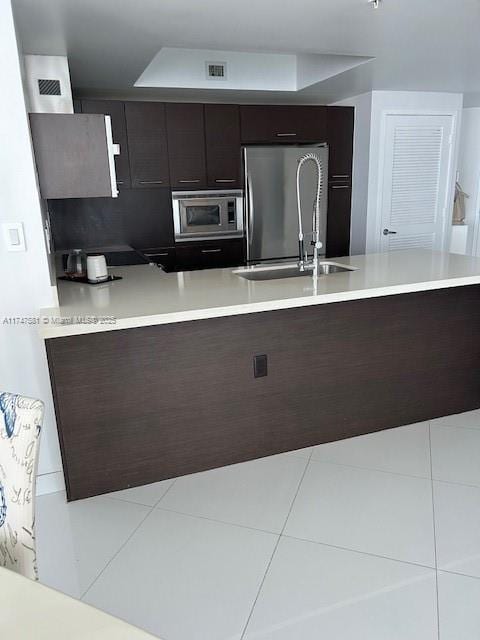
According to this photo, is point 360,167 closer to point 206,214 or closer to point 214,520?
point 206,214

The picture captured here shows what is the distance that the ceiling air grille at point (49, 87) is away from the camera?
2484 mm

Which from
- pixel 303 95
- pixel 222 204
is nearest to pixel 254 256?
pixel 222 204

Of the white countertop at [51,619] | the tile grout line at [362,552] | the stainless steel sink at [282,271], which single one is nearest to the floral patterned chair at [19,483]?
the white countertop at [51,619]

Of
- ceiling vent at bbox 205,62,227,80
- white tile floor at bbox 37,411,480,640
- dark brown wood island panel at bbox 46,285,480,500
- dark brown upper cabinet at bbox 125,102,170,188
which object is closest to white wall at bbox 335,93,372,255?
ceiling vent at bbox 205,62,227,80

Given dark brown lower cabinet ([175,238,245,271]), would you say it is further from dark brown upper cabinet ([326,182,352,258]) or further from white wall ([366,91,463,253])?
white wall ([366,91,463,253])

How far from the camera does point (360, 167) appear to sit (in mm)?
4691

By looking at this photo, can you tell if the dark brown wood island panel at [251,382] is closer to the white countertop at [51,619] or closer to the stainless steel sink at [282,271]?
the stainless steel sink at [282,271]

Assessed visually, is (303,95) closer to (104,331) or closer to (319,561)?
(104,331)

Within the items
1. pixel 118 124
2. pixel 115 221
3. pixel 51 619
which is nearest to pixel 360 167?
pixel 118 124

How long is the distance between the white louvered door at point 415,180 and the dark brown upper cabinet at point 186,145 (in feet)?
5.88

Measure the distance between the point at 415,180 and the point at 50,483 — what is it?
4.29 meters

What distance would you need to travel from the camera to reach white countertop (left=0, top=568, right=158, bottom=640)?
0.69 metres

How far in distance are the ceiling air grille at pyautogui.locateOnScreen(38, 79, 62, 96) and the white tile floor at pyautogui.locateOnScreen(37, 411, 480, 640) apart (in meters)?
2.04

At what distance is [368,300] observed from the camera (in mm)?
2486
